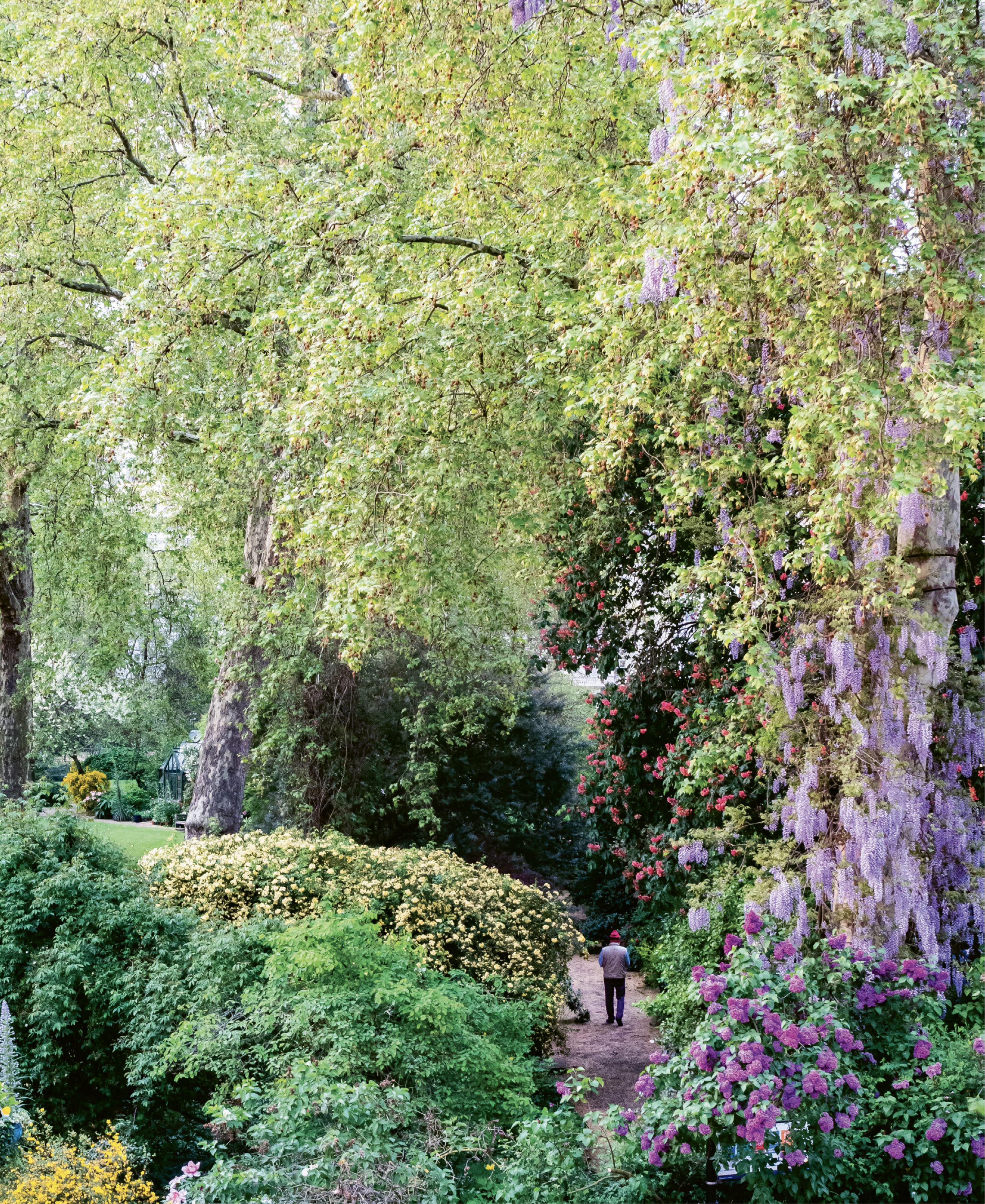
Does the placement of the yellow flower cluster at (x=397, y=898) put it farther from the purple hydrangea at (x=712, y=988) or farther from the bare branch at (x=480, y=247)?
the bare branch at (x=480, y=247)

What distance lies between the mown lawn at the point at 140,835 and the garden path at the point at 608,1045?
29.2 feet

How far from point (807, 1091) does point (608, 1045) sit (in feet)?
23.0

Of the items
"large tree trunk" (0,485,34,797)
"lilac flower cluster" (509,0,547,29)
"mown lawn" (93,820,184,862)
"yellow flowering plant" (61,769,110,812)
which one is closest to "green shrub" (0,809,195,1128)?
"lilac flower cluster" (509,0,547,29)

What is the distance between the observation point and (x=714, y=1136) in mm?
4055

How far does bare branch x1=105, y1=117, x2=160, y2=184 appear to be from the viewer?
1113 cm

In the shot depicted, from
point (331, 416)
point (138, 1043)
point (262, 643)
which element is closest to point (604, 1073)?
point (138, 1043)

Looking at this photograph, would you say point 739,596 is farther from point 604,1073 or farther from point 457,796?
point 457,796

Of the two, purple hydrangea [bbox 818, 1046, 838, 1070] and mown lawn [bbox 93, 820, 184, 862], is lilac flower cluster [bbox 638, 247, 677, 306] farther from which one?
mown lawn [bbox 93, 820, 184, 862]

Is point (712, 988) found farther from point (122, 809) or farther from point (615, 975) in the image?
point (122, 809)

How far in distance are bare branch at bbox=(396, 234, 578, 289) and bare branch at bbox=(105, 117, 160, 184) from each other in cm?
461

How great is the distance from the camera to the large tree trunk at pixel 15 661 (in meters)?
14.2

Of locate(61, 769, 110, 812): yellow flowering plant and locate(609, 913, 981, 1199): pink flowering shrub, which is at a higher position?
locate(61, 769, 110, 812): yellow flowering plant

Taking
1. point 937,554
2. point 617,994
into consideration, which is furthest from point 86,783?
point 937,554

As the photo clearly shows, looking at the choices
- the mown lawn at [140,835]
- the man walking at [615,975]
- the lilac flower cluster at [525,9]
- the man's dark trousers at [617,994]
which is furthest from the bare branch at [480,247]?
the mown lawn at [140,835]
